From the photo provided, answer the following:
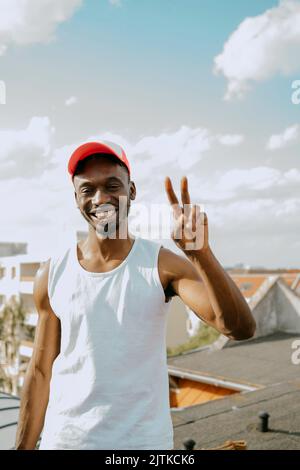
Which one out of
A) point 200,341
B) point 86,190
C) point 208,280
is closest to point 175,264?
point 208,280

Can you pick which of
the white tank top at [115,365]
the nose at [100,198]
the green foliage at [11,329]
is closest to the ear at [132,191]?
the nose at [100,198]

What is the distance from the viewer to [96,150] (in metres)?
2.10

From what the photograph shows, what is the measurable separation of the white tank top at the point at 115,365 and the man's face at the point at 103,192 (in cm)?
22

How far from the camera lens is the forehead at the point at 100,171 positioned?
2074mm

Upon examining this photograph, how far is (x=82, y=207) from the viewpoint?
83.1 inches

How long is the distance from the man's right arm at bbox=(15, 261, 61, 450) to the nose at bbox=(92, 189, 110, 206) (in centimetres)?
40

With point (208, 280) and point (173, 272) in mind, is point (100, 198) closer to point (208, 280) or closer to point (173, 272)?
point (173, 272)

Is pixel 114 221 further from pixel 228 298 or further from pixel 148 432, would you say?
pixel 148 432

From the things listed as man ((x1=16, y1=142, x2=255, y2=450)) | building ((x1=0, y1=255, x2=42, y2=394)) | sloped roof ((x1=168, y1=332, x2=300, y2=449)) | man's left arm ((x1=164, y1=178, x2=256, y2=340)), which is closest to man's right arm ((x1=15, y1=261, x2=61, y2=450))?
man ((x1=16, y1=142, x2=255, y2=450))

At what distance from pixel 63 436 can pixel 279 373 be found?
388 inches

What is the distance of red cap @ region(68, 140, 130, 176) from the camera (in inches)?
81.8

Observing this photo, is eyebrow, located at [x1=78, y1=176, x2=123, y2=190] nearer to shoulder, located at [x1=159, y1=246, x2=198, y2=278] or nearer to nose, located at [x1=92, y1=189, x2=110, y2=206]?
nose, located at [x1=92, y1=189, x2=110, y2=206]

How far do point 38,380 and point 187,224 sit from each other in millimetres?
1120

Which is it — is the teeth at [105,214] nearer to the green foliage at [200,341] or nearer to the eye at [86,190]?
the eye at [86,190]
